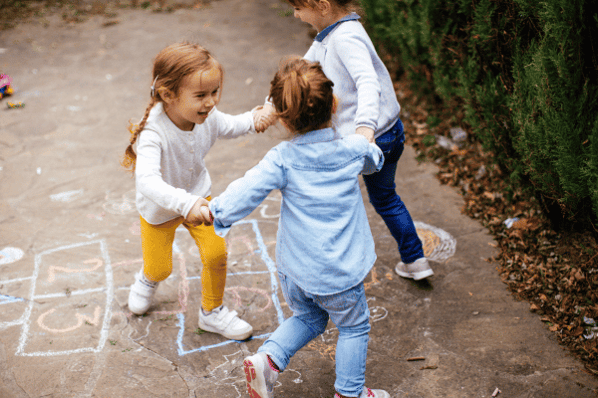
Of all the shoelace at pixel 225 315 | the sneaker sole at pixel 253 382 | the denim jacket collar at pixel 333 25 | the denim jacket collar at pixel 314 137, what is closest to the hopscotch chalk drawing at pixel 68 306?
the shoelace at pixel 225 315

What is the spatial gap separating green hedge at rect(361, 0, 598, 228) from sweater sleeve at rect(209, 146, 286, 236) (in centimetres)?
165

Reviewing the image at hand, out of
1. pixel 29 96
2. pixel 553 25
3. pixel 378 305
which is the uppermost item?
pixel 553 25

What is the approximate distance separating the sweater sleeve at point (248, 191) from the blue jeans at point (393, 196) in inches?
36.6

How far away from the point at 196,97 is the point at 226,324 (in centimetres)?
118

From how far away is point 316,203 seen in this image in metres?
1.99

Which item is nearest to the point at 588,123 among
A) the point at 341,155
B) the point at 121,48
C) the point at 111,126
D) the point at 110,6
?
the point at 341,155

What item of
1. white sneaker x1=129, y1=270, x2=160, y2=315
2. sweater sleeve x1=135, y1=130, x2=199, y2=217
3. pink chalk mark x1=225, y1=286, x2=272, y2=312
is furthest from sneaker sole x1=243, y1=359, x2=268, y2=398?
white sneaker x1=129, y1=270, x2=160, y2=315

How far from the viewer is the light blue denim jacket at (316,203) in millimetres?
1955

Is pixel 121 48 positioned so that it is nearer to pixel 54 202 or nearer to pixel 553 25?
pixel 54 202

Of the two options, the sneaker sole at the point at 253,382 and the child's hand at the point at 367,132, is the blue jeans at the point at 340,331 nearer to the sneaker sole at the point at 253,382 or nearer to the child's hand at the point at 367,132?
the sneaker sole at the point at 253,382

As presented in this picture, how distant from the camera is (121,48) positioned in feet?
23.2

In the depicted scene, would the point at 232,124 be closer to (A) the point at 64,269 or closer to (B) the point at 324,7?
(B) the point at 324,7

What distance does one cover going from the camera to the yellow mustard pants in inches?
100

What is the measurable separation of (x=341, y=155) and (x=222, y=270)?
985 mm
